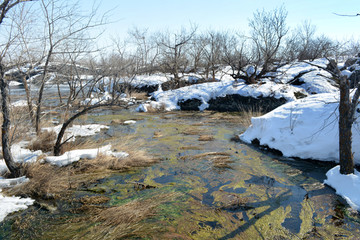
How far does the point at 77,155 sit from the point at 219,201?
12.0 ft

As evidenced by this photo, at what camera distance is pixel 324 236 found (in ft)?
11.9

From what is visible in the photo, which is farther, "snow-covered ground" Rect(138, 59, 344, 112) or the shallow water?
"snow-covered ground" Rect(138, 59, 344, 112)

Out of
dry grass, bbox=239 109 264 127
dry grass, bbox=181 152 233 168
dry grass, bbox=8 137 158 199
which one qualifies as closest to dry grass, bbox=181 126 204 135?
dry grass, bbox=239 109 264 127

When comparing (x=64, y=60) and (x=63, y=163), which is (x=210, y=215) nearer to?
(x=63, y=163)

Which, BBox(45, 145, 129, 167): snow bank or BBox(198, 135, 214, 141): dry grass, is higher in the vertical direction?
BBox(45, 145, 129, 167): snow bank

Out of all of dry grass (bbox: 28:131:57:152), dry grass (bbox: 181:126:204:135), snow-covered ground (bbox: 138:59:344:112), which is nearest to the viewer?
dry grass (bbox: 28:131:57:152)

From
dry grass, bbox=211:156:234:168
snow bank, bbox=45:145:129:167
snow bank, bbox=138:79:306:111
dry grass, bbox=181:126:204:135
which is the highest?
snow bank, bbox=138:79:306:111

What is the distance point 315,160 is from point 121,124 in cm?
851

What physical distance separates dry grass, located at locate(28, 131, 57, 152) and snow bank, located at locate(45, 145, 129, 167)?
1.37 meters

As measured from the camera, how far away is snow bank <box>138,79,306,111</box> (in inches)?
640

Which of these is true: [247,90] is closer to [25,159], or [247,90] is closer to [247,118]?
[247,118]

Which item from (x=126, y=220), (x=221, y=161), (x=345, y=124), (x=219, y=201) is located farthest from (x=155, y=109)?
(x=126, y=220)

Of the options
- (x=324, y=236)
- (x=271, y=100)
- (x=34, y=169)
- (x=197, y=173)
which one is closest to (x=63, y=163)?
(x=34, y=169)

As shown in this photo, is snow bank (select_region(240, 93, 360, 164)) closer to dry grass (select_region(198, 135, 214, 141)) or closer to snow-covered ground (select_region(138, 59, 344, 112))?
dry grass (select_region(198, 135, 214, 141))
